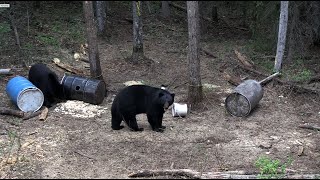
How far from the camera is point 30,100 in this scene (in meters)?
9.72

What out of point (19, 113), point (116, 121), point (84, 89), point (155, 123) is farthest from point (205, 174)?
point (19, 113)

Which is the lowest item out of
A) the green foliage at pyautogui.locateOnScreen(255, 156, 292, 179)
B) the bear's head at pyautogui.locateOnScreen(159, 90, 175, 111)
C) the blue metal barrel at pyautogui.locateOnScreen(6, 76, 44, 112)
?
the green foliage at pyautogui.locateOnScreen(255, 156, 292, 179)

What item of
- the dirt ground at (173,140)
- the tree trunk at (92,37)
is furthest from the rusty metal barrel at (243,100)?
the tree trunk at (92,37)

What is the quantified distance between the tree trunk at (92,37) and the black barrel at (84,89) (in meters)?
1.03

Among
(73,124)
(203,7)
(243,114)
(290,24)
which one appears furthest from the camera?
(203,7)

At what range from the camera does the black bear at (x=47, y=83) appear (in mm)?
10320

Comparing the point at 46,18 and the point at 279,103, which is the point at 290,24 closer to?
the point at 279,103

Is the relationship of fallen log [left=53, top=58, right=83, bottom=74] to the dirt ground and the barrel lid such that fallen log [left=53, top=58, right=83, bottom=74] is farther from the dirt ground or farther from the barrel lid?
the barrel lid

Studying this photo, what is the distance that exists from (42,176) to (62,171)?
0.36m

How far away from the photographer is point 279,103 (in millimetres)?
10766

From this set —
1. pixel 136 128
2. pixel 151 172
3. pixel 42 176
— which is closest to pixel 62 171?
pixel 42 176

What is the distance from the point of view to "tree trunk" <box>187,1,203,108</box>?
9734 mm

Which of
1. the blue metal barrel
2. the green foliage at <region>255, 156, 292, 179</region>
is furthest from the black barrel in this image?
the green foliage at <region>255, 156, 292, 179</region>

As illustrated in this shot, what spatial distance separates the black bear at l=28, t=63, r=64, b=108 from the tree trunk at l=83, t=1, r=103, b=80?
135cm
